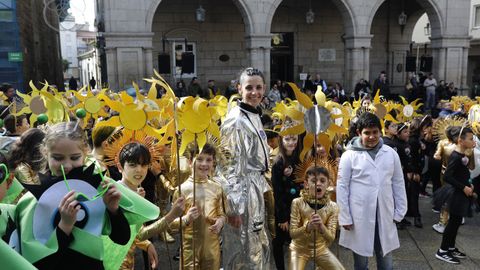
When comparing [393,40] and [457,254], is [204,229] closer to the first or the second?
[457,254]

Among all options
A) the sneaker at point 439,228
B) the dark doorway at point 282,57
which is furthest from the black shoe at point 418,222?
the dark doorway at point 282,57

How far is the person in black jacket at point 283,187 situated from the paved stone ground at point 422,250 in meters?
0.54

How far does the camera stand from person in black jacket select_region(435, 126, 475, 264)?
4.49m

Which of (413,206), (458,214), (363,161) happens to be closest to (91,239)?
(363,161)

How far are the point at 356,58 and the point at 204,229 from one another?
13.2 metres

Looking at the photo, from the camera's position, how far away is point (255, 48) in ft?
46.5

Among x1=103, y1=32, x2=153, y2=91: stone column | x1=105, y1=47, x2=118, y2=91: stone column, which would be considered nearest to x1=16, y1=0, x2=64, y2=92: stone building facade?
x1=105, y1=47, x2=118, y2=91: stone column

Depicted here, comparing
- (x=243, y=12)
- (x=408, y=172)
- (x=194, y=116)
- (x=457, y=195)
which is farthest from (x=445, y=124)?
(x=243, y=12)

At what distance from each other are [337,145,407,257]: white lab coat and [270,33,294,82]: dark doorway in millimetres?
15038

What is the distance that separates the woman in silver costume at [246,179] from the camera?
3.14 meters

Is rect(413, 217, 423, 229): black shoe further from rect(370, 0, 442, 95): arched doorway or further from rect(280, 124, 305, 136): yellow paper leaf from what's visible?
rect(370, 0, 442, 95): arched doorway

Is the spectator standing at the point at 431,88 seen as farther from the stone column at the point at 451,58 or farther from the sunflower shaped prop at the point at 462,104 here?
the sunflower shaped prop at the point at 462,104

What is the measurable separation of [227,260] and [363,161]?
1.38 meters

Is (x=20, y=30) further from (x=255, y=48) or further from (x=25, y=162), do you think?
(x=25, y=162)
